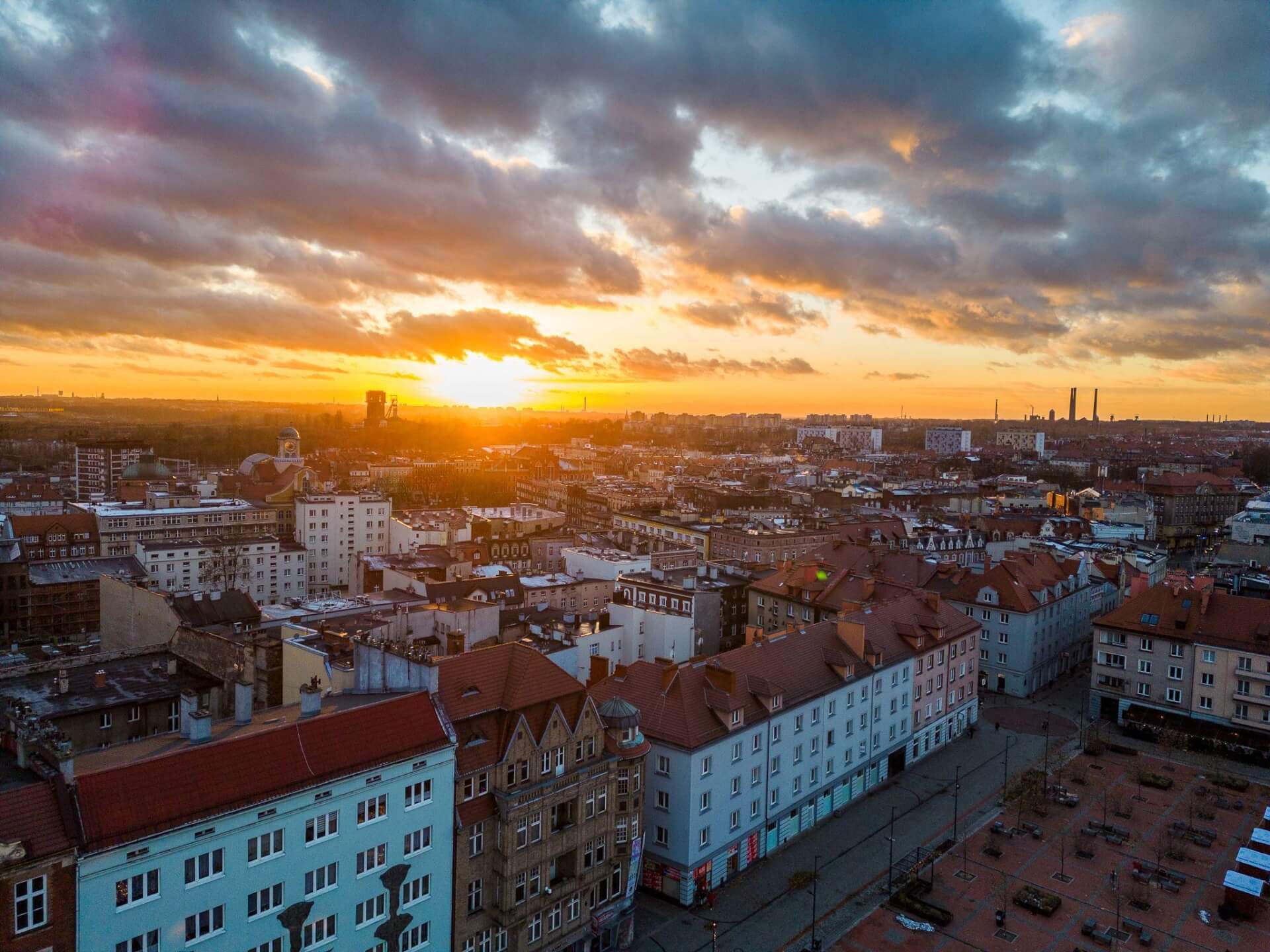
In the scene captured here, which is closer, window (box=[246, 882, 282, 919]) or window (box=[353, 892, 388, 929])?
window (box=[246, 882, 282, 919])

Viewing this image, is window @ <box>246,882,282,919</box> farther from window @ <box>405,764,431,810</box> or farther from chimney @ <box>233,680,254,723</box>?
chimney @ <box>233,680,254,723</box>

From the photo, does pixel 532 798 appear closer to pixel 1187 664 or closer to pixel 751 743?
pixel 751 743

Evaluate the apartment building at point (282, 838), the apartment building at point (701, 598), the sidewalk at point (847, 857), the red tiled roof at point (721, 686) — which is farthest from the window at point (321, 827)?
the apartment building at point (701, 598)

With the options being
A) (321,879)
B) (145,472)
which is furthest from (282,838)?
(145,472)

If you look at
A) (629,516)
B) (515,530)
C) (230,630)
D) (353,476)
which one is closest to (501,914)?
(230,630)

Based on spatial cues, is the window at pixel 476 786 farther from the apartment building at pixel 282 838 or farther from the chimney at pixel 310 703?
the chimney at pixel 310 703

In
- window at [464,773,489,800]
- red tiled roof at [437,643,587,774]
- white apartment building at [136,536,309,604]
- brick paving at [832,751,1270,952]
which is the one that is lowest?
brick paving at [832,751,1270,952]

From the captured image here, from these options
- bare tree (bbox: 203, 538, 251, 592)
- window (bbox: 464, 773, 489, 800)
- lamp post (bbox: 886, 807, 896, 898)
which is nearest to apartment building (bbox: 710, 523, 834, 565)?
lamp post (bbox: 886, 807, 896, 898)
